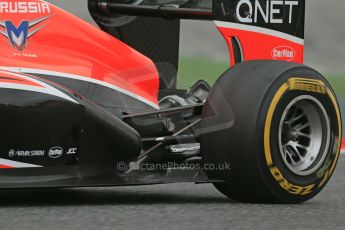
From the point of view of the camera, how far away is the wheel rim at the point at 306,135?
232 inches

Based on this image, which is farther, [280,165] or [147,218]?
[280,165]

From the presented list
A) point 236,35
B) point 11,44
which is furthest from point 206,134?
point 11,44

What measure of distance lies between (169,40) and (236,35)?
1066mm

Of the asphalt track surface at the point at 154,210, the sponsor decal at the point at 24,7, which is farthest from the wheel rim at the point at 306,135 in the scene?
the sponsor decal at the point at 24,7

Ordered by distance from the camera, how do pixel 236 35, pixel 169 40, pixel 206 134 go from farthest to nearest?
pixel 169 40 < pixel 236 35 < pixel 206 134

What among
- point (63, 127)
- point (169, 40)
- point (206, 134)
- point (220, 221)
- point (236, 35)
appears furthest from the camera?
point (169, 40)

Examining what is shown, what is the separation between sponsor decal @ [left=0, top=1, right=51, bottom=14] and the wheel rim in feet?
5.47

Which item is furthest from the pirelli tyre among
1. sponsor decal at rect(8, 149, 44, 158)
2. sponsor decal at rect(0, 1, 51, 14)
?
sponsor decal at rect(0, 1, 51, 14)

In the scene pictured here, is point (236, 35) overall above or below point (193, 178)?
above

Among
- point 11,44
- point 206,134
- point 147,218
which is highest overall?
point 11,44

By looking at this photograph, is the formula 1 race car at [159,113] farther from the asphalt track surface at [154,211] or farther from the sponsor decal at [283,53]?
the asphalt track surface at [154,211]

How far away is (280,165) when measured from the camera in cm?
574

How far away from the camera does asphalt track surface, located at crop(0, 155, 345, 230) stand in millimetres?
4633

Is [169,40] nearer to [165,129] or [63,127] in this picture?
[165,129]
